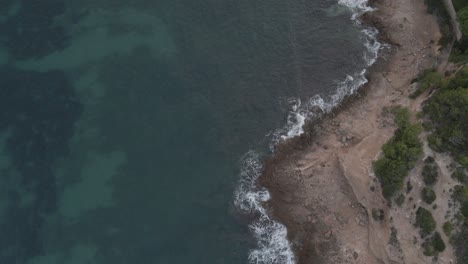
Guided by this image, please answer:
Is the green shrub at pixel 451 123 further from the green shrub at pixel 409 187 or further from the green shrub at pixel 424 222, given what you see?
the green shrub at pixel 424 222

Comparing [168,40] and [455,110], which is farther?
[168,40]

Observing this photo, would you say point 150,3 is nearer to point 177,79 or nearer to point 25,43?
point 177,79

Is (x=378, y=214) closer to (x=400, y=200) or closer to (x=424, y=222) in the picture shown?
(x=400, y=200)

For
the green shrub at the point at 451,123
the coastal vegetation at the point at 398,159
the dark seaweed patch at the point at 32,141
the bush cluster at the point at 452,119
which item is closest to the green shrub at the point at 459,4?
the bush cluster at the point at 452,119

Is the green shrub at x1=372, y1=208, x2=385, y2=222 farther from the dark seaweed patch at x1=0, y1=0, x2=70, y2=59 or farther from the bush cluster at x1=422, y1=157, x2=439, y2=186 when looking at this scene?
the dark seaweed patch at x1=0, y1=0, x2=70, y2=59

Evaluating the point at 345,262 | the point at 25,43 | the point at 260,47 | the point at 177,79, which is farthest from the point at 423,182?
the point at 25,43
